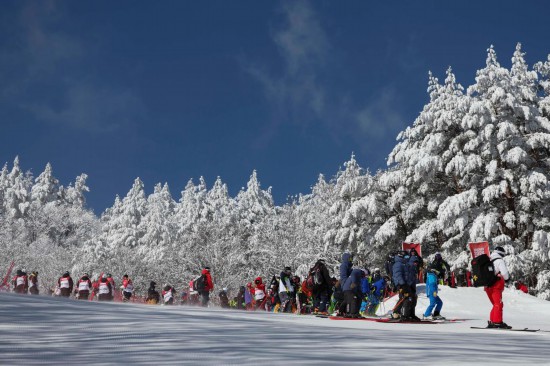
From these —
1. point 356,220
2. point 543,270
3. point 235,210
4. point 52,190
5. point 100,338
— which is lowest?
point 100,338

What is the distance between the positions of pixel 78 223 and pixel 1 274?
30812mm

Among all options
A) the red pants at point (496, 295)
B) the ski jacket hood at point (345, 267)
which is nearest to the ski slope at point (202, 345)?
the red pants at point (496, 295)

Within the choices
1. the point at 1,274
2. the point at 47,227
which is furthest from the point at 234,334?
the point at 47,227

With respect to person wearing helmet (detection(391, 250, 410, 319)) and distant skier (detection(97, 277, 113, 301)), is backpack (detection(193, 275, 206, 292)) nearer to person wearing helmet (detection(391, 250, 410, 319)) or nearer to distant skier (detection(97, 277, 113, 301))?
distant skier (detection(97, 277, 113, 301))

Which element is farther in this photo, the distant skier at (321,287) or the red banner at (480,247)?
the red banner at (480,247)

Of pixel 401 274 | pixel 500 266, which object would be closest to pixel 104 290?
pixel 401 274

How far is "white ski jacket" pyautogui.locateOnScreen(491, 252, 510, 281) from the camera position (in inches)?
490

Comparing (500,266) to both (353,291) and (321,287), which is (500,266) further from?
(321,287)

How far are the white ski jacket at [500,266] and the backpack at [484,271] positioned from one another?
0.27ft

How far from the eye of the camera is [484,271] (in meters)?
12.6

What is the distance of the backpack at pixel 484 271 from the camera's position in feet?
41.4

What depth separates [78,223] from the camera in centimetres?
9225

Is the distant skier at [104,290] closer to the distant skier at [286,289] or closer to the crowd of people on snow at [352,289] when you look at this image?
the crowd of people on snow at [352,289]

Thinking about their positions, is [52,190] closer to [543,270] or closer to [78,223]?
[78,223]
